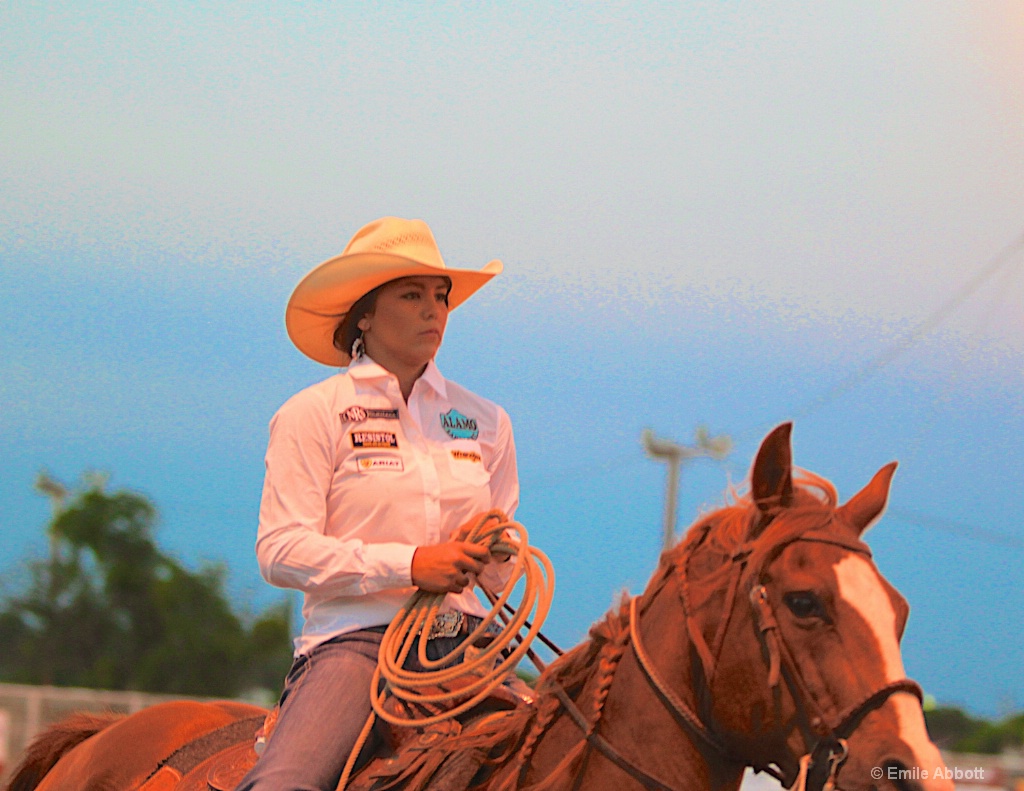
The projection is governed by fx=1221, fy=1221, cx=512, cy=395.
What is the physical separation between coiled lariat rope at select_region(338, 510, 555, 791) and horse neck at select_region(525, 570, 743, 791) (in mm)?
277

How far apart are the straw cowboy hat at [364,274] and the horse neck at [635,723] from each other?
1243 millimetres

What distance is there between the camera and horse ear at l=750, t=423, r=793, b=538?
2.84m

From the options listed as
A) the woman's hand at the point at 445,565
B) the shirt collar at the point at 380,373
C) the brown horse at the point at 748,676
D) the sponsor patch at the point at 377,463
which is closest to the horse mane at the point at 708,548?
the brown horse at the point at 748,676

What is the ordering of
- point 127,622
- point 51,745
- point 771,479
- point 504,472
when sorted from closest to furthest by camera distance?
point 771,479 → point 504,472 → point 51,745 → point 127,622

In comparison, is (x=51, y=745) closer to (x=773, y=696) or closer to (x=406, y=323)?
(x=406, y=323)

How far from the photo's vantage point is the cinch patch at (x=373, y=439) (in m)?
3.54

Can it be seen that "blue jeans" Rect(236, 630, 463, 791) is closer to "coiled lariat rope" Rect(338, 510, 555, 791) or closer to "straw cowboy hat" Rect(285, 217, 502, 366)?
"coiled lariat rope" Rect(338, 510, 555, 791)

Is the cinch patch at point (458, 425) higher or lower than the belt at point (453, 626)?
higher

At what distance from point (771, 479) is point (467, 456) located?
1154 mm

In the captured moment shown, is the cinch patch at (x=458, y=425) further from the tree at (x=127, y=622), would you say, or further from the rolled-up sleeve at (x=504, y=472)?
the tree at (x=127, y=622)

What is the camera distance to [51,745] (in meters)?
4.93

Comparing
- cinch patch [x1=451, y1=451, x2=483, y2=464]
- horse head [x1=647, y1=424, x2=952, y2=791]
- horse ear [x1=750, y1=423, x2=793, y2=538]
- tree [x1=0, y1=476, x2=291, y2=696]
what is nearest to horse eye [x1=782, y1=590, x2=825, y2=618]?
horse head [x1=647, y1=424, x2=952, y2=791]

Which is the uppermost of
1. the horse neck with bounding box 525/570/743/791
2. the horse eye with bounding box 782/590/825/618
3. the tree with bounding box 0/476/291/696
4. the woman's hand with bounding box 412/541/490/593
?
the horse eye with bounding box 782/590/825/618
